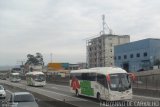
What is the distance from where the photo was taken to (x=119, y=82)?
2888cm

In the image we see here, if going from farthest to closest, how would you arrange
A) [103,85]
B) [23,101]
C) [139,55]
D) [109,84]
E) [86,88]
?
[139,55] → [86,88] → [103,85] → [109,84] → [23,101]

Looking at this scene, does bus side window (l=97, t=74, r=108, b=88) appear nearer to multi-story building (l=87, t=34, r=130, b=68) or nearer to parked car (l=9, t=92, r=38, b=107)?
parked car (l=9, t=92, r=38, b=107)

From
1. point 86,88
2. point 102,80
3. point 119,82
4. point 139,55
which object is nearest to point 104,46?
point 139,55

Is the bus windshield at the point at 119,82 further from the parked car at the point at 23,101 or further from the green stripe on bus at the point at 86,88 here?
the parked car at the point at 23,101

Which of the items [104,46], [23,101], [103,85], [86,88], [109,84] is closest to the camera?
[23,101]

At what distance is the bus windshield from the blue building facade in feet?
187

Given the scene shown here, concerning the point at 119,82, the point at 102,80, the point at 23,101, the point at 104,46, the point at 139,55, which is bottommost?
the point at 23,101

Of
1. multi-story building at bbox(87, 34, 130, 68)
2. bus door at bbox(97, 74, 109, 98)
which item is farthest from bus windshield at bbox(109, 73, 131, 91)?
multi-story building at bbox(87, 34, 130, 68)

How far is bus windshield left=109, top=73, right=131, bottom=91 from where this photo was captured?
2856 centimetres

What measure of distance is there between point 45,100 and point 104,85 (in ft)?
16.5

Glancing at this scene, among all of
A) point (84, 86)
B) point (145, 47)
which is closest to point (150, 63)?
point (145, 47)

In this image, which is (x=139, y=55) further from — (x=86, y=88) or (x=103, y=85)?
(x=103, y=85)

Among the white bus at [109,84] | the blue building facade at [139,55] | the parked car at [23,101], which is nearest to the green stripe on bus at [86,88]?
the white bus at [109,84]

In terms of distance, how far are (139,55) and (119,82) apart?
63689 mm
